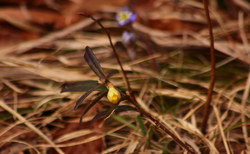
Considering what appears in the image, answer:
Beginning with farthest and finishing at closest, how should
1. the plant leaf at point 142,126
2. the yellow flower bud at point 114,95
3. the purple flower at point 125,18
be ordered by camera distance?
1. the purple flower at point 125,18
2. the plant leaf at point 142,126
3. the yellow flower bud at point 114,95

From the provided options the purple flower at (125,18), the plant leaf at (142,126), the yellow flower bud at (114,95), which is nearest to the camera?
the yellow flower bud at (114,95)

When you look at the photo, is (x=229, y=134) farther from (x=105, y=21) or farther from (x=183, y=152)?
(x=105, y=21)

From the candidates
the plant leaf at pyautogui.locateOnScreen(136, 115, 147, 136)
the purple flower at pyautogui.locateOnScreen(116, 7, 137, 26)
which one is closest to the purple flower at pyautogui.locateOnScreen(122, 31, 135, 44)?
the purple flower at pyautogui.locateOnScreen(116, 7, 137, 26)

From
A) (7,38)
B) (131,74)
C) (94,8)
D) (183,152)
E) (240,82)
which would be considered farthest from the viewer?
(94,8)

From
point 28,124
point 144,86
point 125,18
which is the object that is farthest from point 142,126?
point 125,18

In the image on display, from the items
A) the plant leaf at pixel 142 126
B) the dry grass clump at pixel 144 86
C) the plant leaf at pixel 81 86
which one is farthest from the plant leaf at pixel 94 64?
the plant leaf at pixel 142 126

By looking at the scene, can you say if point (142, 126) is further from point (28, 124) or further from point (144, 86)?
point (28, 124)

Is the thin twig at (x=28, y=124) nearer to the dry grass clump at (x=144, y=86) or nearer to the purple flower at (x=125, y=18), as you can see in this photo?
the dry grass clump at (x=144, y=86)

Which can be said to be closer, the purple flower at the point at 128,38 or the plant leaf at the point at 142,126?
the plant leaf at the point at 142,126

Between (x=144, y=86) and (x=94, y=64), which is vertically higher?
(x=94, y=64)

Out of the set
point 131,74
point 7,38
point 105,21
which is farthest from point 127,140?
point 7,38

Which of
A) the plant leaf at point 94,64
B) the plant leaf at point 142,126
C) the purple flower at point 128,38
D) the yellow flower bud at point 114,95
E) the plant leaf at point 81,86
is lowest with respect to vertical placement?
the plant leaf at point 142,126
